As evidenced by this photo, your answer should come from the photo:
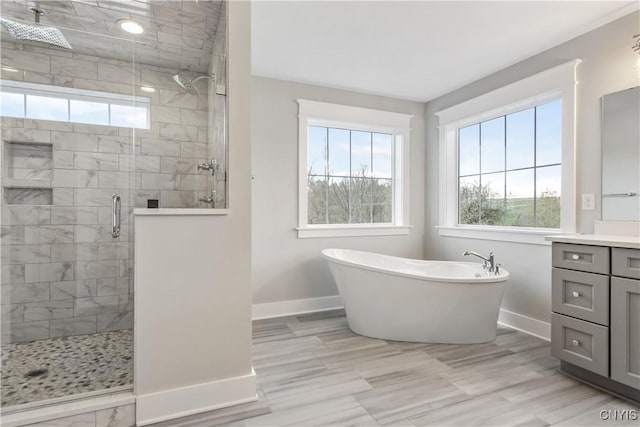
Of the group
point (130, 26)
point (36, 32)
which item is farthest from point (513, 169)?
point (36, 32)

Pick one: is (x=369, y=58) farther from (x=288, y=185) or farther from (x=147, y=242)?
(x=147, y=242)

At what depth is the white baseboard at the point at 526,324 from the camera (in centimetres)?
266

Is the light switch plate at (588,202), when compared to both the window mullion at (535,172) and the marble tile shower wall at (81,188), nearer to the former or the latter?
the window mullion at (535,172)

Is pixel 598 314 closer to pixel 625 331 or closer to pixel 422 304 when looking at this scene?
pixel 625 331

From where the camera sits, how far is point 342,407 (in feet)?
5.65

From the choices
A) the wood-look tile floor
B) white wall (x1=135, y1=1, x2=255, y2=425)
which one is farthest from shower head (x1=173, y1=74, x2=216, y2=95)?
the wood-look tile floor

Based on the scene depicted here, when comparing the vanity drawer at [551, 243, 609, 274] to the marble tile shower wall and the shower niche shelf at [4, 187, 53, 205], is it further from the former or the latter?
the shower niche shelf at [4, 187, 53, 205]

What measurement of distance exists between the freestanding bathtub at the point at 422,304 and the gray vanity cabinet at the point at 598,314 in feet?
1.60

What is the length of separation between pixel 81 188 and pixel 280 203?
171cm

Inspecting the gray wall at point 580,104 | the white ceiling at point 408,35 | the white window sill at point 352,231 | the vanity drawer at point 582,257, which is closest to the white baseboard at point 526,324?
the gray wall at point 580,104

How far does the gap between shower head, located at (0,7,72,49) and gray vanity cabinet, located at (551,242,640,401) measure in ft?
12.6

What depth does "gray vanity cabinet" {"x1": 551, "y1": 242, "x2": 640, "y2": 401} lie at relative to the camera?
1.69 metres

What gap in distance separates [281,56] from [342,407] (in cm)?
268

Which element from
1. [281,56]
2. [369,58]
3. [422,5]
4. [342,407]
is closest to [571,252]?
[342,407]
